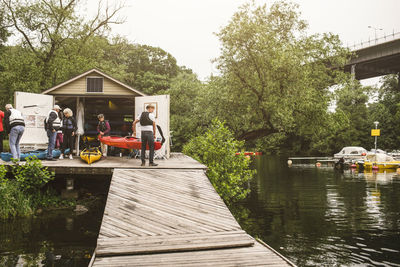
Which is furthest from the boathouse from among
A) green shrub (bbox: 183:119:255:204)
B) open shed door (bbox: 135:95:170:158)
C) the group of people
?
green shrub (bbox: 183:119:255:204)

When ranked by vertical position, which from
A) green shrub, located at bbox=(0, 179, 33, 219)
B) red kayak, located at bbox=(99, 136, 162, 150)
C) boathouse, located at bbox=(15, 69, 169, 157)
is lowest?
green shrub, located at bbox=(0, 179, 33, 219)

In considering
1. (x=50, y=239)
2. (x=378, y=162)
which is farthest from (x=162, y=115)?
(x=378, y=162)

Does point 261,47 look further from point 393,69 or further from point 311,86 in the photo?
point 393,69

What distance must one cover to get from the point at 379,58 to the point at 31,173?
48060 millimetres

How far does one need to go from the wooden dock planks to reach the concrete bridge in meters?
35.9

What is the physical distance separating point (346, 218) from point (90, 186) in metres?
11.1

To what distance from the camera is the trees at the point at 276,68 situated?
18375mm

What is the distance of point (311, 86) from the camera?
1959 centimetres

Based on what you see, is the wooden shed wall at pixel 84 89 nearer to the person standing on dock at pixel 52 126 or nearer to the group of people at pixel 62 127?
the group of people at pixel 62 127

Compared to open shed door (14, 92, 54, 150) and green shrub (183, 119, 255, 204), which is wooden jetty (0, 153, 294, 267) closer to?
green shrub (183, 119, 255, 204)

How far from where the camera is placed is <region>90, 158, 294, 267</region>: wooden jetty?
17.6ft

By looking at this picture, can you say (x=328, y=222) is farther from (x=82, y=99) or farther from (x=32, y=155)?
(x=82, y=99)

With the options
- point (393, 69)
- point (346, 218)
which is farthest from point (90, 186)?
point (393, 69)

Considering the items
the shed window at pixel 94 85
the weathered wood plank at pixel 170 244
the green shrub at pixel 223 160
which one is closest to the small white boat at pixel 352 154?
the green shrub at pixel 223 160
